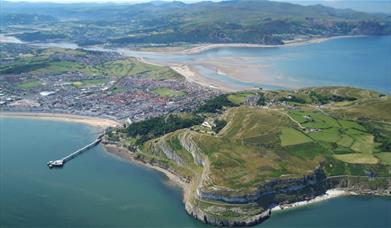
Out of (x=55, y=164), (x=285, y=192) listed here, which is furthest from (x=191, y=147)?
(x=55, y=164)

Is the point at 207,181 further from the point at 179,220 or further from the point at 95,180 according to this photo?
the point at 95,180

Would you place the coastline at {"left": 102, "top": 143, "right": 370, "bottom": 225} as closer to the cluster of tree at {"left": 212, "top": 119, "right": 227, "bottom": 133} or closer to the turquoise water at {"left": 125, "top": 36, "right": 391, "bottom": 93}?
the cluster of tree at {"left": 212, "top": 119, "right": 227, "bottom": 133}

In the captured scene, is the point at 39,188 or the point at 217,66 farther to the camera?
the point at 217,66

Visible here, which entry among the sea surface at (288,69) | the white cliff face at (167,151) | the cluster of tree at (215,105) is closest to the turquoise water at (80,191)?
the white cliff face at (167,151)

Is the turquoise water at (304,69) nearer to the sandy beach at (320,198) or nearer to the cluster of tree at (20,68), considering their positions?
the cluster of tree at (20,68)

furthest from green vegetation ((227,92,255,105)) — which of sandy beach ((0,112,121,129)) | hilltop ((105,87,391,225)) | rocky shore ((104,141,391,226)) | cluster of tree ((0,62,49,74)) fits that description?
cluster of tree ((0,62,49,74))

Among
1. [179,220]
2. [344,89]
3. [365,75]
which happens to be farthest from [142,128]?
[365,75]
